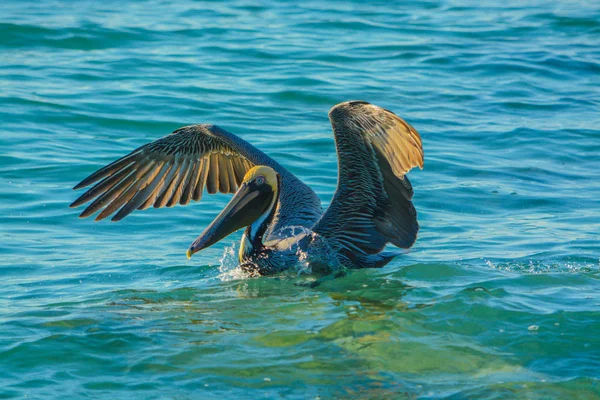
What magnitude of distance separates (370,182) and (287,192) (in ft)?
3.62

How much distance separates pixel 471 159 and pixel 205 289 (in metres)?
4.54

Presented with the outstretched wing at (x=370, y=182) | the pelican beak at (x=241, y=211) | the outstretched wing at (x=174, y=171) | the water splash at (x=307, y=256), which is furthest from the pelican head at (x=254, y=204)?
the outstretched wing at (x=174, y=171)

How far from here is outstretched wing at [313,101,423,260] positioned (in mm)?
6738

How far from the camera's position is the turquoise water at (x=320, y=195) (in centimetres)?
529

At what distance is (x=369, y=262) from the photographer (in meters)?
7.36

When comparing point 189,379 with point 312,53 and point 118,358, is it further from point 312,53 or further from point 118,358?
point 312,53

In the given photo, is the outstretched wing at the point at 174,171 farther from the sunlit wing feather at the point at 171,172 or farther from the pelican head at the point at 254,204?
the pelican head at the point at 254,204

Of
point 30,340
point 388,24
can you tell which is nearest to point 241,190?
point 30,340

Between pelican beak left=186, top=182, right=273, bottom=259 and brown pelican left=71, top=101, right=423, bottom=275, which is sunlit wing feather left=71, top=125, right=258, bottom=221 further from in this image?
pelican beak left=186, top=182, right=273, bottom=259

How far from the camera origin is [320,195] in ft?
30.6

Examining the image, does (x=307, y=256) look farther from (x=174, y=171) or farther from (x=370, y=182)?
(x=174, y=171)

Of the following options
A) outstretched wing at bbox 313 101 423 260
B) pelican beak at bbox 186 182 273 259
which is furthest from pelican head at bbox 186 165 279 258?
outstretched wing at bbox 313 101 423 260

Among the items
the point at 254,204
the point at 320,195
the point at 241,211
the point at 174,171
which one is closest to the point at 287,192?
the point at 254,204

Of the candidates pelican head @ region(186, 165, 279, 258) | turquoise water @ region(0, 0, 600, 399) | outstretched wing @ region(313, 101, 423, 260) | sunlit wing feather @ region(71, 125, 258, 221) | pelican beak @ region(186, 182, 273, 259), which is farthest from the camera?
sunlit wing feather @ region(71, 125, 258, 221)
